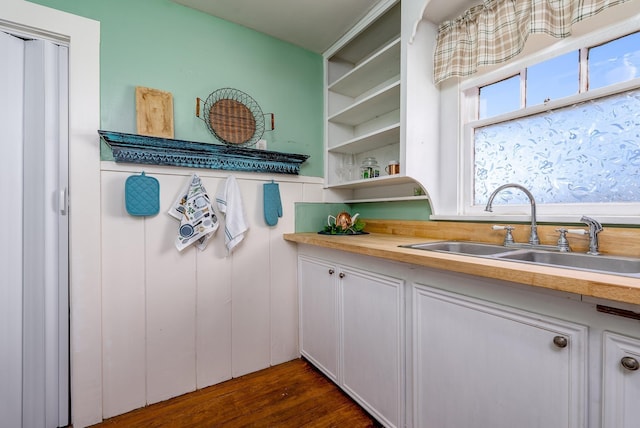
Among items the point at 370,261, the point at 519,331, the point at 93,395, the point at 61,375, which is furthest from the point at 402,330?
the point at 61,375

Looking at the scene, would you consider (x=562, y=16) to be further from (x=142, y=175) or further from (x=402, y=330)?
(x=142, y=175)

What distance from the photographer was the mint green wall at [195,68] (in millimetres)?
1566

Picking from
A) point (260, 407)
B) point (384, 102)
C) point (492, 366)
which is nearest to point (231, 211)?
point (260, 407)

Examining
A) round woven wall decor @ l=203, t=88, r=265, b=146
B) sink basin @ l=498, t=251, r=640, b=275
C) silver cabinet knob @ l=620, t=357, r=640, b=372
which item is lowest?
silver cabinet knob @ l=620, t=357, r=640, b=372

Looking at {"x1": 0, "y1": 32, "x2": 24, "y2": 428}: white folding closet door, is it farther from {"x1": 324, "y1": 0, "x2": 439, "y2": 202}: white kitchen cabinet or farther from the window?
the window

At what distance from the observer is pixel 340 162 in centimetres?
238

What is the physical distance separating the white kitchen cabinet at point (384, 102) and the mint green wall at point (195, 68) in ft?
0.54

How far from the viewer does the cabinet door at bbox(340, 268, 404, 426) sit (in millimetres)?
1326

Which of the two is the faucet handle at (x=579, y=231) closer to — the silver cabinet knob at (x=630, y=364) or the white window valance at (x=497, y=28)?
the silver cabinet knob at (x=630, y=364)

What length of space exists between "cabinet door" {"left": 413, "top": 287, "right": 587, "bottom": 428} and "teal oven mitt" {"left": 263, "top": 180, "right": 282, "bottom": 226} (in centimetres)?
110

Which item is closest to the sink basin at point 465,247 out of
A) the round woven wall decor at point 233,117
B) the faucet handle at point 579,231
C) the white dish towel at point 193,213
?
the faucet handle at point 579,231

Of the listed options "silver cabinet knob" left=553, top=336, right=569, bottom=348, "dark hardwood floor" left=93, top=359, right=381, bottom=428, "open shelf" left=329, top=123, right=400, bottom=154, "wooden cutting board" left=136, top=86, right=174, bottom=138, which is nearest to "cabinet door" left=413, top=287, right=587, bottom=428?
"silver cabinet knob" left=553, top=336, right=569, bottom=348

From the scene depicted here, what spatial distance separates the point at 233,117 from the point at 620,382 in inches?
82.1

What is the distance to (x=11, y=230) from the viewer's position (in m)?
1.41
